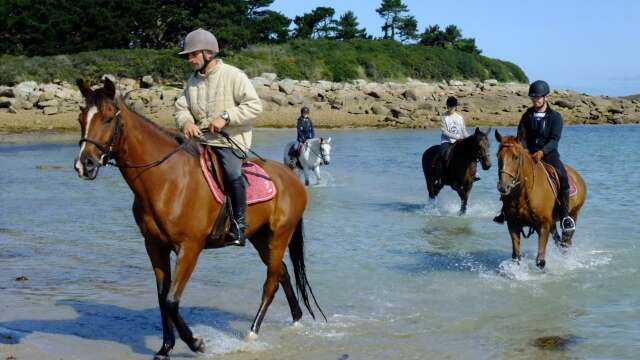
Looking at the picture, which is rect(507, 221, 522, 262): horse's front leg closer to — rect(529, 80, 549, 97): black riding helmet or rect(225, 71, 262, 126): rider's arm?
rect(529, 80, 549, 97): black riding helmet

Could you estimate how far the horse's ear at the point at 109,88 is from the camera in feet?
18.7

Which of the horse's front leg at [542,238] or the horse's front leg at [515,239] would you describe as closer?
the horse's front leg at [542,238]

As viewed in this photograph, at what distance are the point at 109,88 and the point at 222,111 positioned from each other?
1.17 metres

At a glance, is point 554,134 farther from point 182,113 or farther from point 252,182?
point 182,113

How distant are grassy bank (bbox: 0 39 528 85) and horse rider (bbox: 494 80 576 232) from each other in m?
44.1

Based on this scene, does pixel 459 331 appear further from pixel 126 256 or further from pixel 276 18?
pixel 276 18

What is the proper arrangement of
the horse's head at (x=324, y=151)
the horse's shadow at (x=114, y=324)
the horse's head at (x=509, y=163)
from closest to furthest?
the horse's shadow at (x=114, y=324), the horse's head at (x=509, y=163), the horse's head at (x=324, y=151)

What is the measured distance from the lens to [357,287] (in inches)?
369

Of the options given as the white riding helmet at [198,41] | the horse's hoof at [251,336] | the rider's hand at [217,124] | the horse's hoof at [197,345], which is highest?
the white riding helmet at [198,41]

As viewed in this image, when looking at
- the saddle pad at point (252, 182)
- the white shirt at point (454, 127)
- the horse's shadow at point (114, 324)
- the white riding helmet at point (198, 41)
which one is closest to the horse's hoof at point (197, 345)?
the horse's shadow at point (114, 324)

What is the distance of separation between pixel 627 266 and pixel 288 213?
5554mm

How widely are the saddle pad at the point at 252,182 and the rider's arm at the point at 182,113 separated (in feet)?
1.16

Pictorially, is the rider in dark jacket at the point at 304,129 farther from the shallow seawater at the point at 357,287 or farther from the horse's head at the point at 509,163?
the horse's head at the point at 509,163

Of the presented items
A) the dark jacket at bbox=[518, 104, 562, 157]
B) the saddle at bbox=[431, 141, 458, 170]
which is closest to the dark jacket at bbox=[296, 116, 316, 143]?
the saddle at bbox=[431, 141, 458, 170]
